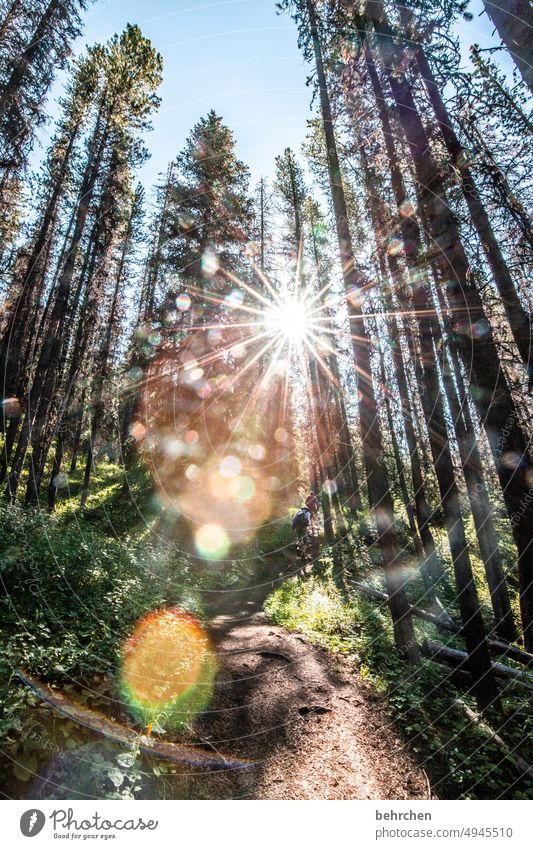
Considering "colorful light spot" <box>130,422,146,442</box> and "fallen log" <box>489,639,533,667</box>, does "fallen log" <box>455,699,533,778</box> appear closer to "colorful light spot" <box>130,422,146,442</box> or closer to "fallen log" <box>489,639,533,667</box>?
"fallen log" <box>489,639,533,667</box>

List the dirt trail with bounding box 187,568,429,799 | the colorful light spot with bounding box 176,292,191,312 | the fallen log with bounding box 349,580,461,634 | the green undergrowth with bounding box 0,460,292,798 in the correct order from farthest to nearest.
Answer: the colorful light spot with bounding box 176,292,191,312 → the fallen log with bounding box 349,580,461,634 → the dirt trail with bounding box 187,568,429,799 → the green undergrowth with bounding box 0,460,292,798

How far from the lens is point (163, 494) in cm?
1759

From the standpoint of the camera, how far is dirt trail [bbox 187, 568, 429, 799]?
15.7ft

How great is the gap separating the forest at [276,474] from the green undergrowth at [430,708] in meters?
0.05

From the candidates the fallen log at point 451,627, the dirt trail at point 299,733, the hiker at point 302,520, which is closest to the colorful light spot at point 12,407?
the hiker at point 302,520

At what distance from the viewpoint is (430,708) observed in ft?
22.4

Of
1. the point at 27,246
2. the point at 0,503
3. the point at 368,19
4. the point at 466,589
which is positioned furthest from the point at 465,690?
the point at 27,246

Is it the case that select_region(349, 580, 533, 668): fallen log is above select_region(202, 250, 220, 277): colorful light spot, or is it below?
below

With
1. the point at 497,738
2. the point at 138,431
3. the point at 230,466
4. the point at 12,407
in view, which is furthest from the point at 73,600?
the point at 12,407

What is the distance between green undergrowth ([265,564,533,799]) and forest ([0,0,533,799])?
0.17ft

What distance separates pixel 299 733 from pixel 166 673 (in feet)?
7.37

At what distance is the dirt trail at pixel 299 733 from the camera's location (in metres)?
4.78

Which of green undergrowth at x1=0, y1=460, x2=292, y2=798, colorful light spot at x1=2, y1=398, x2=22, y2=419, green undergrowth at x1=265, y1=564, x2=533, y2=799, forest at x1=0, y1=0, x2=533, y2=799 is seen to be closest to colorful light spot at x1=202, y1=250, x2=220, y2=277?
forest at x1=0, y1=0, x2=533, y2=799

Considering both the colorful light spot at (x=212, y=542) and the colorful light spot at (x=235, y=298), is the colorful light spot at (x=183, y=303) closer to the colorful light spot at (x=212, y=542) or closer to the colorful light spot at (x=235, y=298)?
the colorful light spot at (x=235, y=298)
